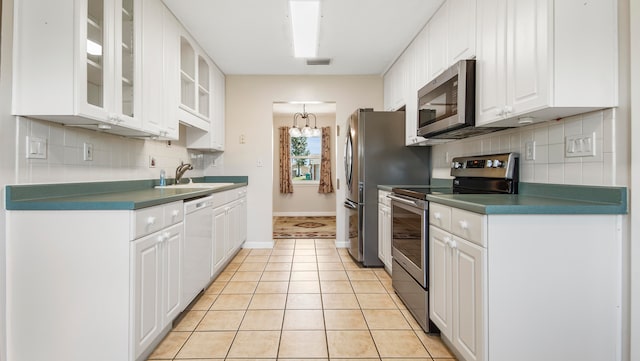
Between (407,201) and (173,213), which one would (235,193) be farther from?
(407,201)

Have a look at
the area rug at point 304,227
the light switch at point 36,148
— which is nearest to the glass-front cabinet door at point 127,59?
the light switch at point 36,148

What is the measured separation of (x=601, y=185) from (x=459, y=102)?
88 centimetres

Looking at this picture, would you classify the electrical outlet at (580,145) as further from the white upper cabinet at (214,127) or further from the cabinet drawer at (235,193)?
the white upper cabinet at (214,127)

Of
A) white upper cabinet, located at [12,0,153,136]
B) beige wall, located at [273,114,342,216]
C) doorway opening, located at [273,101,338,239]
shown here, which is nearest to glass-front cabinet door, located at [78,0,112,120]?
white upper cabinet, located at [12,0,153,136]

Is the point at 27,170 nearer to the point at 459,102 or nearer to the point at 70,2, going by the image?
the point at 70,2

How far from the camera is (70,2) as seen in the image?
1.52 meters

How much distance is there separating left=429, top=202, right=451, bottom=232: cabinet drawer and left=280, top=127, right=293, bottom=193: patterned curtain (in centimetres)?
558

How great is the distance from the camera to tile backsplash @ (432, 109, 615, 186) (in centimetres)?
142

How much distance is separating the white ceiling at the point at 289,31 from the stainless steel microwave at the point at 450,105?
0.73m

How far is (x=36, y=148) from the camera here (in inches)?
63.1

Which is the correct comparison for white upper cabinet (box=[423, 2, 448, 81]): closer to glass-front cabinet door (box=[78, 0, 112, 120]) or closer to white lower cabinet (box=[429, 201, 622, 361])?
white lower cabinet (box=[429, 201, 622, 361])

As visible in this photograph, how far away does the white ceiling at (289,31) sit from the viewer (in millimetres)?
2527

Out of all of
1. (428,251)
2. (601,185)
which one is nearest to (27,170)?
(428,251)

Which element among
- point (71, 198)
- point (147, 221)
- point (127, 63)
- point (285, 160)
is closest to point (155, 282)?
point (147, 221)
